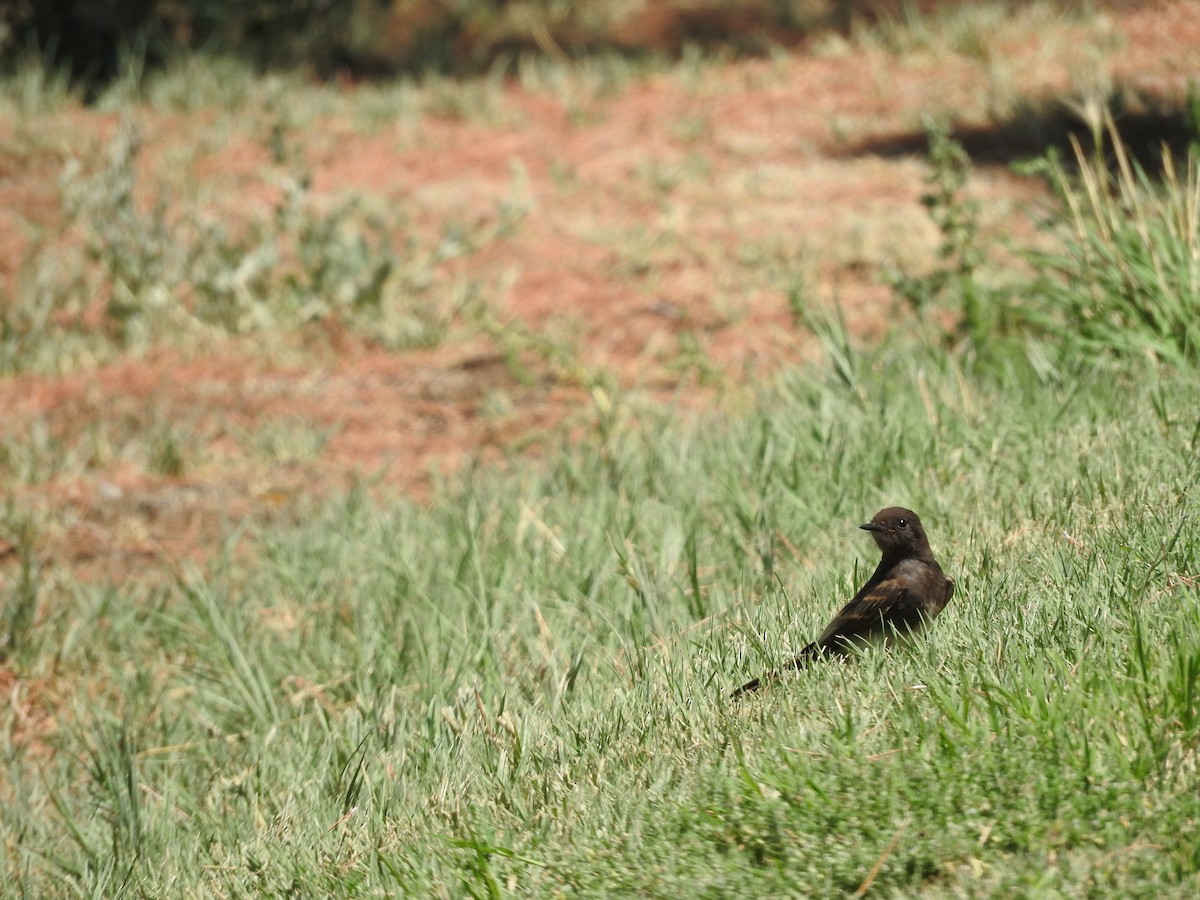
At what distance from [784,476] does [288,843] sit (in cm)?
209

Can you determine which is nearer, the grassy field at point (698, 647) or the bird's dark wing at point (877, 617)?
the grassy field at point (698, 647)

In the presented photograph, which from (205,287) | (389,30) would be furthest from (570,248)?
(389,30)

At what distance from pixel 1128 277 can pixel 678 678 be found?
104 inches

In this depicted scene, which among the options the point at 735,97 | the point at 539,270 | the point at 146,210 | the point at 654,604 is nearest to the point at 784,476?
the point at 654,604

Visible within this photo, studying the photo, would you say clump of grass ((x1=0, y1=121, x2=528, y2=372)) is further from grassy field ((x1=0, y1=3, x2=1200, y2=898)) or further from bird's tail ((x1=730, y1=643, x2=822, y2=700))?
bird's tail ((x1=730, y1=643, x2=822, y2=700))

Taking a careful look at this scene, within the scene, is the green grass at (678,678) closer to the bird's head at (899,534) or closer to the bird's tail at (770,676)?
the bird's tail at (770,676)

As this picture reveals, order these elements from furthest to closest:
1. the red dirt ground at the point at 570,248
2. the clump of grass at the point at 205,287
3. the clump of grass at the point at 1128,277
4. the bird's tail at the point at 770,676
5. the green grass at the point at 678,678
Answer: the clump of grass at the point at 205,287, the red dirt ground at the point at 570,248, the clump of grass at the point at 1128,277, the bird's tail at the point at 770,676, the green grass at the point at 678,678

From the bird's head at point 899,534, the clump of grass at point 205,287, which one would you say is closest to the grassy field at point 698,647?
the bird's head at point 899,534

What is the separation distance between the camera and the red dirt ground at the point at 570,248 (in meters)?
5.98

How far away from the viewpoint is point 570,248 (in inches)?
313

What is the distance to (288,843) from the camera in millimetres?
2947

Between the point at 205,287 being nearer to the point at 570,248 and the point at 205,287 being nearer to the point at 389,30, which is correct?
the point at 570,248

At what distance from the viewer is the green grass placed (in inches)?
92.8

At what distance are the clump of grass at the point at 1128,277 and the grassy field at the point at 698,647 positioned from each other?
0.03m
